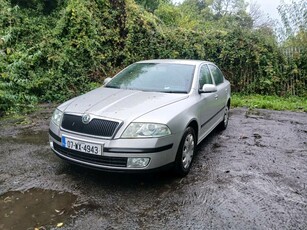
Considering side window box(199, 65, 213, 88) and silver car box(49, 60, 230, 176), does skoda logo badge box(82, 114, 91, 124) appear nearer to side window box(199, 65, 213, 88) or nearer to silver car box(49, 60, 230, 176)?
silver car box(49, 60, 230, 176)

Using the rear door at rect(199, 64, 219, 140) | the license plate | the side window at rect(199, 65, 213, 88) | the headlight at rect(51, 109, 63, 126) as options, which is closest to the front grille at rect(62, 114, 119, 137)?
the license plate

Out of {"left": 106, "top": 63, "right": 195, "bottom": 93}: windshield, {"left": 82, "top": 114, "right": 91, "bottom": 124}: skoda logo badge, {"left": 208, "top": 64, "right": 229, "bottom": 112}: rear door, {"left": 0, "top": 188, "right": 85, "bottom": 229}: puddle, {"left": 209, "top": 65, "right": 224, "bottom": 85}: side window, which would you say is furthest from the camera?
{"left": 209, "top": 65, "right": 224, "bottom": 85}: side window

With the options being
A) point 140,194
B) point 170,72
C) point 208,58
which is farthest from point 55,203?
point 208,58

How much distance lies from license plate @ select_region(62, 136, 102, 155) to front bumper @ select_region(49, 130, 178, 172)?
39 millimetres

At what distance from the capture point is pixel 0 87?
6855 millimetres

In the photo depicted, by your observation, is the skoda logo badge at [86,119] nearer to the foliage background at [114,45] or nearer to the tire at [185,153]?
the tire at [185,153]

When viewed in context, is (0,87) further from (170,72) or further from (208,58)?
(208,58)

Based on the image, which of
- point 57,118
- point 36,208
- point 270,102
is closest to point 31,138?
point 57,118

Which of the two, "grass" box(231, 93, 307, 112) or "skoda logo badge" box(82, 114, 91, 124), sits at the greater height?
"skoda logo badge" box(82, 114, 91, 124)

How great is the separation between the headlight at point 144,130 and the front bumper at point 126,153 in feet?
0.19

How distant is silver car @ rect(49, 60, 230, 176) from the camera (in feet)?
11.0

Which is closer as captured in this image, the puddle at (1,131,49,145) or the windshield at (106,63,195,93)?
the windshield at (106,63,195,93)

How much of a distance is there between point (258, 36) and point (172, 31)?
3.10 meters

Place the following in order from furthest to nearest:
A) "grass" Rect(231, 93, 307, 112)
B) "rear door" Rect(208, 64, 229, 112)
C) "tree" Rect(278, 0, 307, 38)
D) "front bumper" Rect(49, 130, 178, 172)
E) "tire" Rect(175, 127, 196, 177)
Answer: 1. "tree" Rect(278, 0, 307, 38)
2. "grass" Rect(231, 93, 307, 112)
3. "rear door" Rect(208, 64, 229, 112)
4. "tire" Rect(175, 127, 196, 177)
5. "front bumper" Rect(49, 130, 178, 172)
